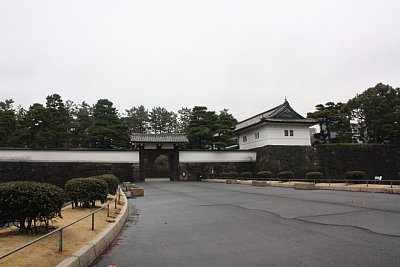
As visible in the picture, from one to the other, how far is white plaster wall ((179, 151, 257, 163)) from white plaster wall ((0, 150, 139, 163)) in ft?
18.2

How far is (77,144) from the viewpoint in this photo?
4216 cm

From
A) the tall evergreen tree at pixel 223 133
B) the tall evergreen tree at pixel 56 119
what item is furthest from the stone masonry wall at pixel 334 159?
the tall evergreen tree at pixel 56 119

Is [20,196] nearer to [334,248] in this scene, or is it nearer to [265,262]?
[265,262]

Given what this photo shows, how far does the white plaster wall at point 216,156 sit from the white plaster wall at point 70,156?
5539 mm

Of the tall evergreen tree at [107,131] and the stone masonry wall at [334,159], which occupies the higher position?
the tall evergreen tree at [107,131]

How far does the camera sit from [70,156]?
29031 millimetres

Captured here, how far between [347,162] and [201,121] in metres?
17.3

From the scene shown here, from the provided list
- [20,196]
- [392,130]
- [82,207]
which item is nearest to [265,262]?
[20,196]

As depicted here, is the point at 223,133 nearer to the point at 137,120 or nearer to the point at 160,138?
the point at 160,138

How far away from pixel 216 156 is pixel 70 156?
1540 centimetres

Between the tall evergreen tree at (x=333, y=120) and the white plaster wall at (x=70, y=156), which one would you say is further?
the tall evergreen tree at (x=333, y=120)

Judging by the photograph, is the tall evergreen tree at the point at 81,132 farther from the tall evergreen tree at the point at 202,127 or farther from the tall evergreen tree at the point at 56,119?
the tall evergreen tree at the point at 202,127

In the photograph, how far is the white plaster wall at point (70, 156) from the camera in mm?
26797

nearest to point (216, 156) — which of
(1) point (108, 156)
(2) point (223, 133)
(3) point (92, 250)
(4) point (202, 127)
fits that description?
(2) point (223, 133)
